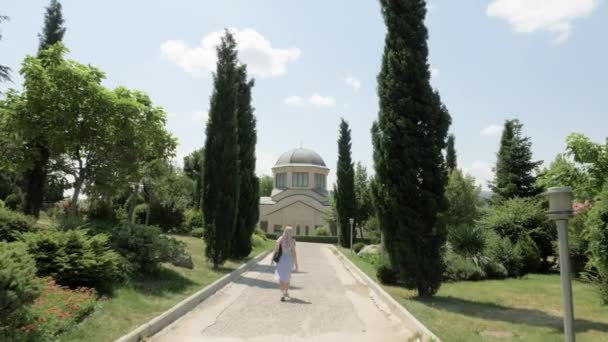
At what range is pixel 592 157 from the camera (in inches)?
465

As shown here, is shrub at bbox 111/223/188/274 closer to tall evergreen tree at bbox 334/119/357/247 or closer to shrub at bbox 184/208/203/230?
shrub at bbox 184/208/203/230

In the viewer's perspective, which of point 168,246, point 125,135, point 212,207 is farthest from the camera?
point 212,207

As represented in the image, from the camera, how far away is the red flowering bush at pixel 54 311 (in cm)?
548

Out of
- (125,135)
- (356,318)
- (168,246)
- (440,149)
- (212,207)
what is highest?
(125,135)

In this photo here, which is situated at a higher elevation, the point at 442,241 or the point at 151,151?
the point at 151,151

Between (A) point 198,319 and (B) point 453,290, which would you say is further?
(B) point 453,290

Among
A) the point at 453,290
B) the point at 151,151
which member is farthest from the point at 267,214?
the point at 453,290

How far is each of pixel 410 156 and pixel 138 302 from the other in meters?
6.87

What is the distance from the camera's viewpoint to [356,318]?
28.4 ft

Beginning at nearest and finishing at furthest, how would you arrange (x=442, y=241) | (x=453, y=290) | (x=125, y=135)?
1. (x=442, y=241)
2. (x=453, y=290)
3. (x=125, y=135)

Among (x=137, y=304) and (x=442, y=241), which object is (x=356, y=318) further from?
(x=137, y=304)

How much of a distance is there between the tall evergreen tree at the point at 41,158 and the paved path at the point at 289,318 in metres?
9.61

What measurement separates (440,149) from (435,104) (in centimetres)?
115

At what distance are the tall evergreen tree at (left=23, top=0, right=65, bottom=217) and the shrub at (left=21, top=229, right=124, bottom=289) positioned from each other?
834cm
